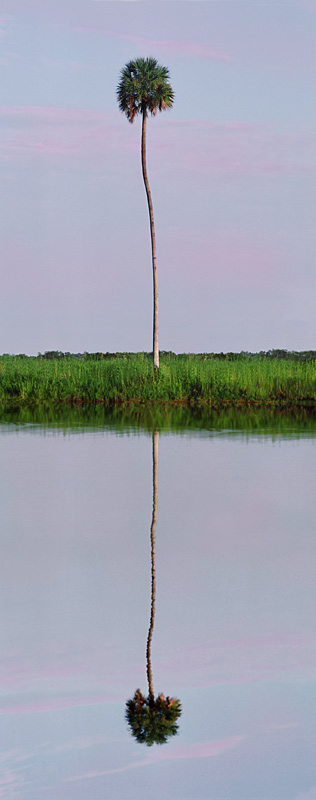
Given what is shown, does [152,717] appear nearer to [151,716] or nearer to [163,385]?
[151,716]

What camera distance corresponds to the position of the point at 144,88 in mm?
40375

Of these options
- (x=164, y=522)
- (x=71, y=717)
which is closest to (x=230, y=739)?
(x=71, y=717)

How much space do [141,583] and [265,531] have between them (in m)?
2.77

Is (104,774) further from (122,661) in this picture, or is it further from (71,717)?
(122,661)

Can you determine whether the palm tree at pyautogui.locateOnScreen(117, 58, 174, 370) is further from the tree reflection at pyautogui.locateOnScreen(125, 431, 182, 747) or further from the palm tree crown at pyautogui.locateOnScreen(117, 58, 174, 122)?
the tree reflection at pyautogui.locateOnScreen(125, 431, 182, 747)

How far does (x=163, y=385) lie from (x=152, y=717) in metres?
29.9

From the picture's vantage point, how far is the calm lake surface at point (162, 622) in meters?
5.77

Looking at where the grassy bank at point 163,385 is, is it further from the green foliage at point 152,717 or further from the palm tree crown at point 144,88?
the green foliage at point 152,717

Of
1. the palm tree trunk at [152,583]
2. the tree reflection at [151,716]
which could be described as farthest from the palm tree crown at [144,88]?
the tree reflection at [151,716]

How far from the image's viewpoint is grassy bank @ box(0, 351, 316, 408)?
35.5 meters

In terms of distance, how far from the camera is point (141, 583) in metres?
9.09

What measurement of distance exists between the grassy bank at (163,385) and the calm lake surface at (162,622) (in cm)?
1967

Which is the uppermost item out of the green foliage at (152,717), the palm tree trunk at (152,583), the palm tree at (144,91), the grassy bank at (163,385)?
the palm tree at (144,91)

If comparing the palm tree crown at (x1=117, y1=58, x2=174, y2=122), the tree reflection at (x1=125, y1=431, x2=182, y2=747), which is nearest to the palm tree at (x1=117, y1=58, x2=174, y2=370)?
the palm tree crown at (x1=117, y1=58, x2=174, y2=122)
